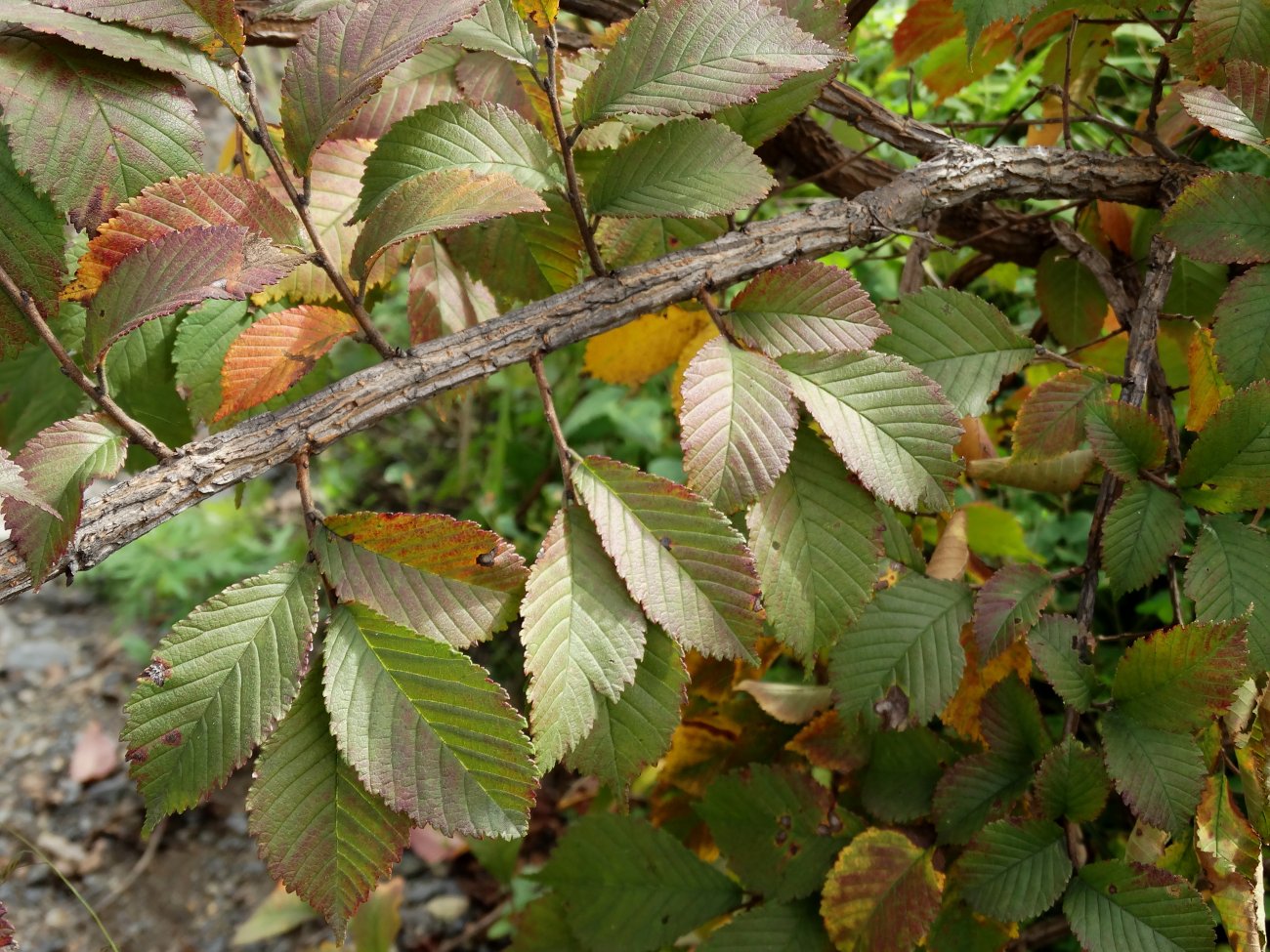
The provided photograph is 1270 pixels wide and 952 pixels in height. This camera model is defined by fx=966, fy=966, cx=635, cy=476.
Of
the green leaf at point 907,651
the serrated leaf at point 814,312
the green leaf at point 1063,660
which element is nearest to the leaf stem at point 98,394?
the serrated leaf at point 814,312

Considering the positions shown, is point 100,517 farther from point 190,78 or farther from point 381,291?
point 381,291

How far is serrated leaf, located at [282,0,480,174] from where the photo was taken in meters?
0.73

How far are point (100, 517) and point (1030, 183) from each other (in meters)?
0.94

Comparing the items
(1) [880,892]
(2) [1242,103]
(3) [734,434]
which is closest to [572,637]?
(3) [734,434]

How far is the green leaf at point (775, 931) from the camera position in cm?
98

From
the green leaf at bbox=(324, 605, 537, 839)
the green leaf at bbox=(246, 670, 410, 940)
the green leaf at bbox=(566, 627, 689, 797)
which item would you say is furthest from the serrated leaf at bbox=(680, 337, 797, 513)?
the green leaf at bbox=(246, 670, 410, 940)

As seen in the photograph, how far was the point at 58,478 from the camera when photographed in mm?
666

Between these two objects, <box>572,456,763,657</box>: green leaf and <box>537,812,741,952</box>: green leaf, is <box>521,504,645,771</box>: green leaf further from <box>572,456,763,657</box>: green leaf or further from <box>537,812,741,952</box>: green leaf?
<box>537,812,741,952</box>: green leaf

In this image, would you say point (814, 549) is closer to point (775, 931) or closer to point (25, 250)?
point (775, 931)

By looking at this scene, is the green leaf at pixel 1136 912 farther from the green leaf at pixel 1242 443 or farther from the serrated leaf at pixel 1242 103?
the serrated leaf at pixel 1242 103

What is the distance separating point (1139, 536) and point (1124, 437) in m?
0.09

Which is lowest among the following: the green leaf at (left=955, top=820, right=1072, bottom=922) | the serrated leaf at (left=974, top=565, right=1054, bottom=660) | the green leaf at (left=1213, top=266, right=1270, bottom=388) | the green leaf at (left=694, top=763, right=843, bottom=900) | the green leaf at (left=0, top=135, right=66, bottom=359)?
the green leaf at (left=694, top=763, right=843, bottom=900)

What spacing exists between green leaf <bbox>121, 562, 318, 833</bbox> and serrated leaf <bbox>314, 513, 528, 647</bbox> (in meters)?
0.06

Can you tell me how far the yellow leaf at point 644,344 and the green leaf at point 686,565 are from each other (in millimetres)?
438
